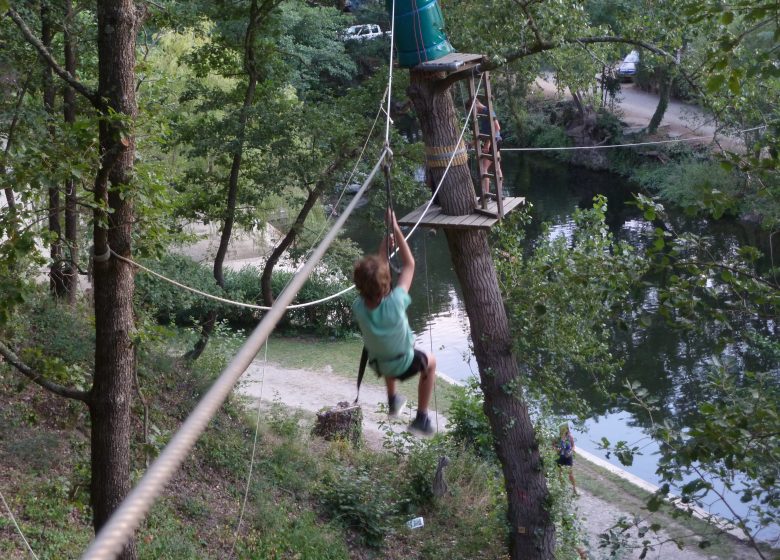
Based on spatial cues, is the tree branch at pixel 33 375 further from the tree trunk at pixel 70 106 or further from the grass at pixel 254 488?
the tree trunk at pixel 70 106

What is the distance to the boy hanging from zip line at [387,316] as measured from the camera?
14.8 ft

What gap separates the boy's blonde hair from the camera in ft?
14.7

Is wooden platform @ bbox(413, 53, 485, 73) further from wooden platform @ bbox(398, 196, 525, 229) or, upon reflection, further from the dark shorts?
the dark shorts

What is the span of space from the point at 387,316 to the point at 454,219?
4972 mm

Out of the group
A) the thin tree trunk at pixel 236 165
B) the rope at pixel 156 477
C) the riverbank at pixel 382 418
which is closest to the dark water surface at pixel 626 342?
the riverbank at pixel 382 418

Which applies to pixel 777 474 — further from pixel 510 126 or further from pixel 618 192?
pixel 510 126

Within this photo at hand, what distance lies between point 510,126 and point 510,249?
2306 centimetres

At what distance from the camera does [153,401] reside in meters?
11.6

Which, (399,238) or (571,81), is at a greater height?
(571,81)

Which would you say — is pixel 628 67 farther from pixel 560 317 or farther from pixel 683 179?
pixel 560 317

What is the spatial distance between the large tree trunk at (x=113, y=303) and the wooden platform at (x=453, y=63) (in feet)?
12.7

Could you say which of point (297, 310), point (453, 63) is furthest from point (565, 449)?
point (297, 310)

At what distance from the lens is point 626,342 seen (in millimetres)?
19312

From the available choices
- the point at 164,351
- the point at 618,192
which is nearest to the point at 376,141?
the point at 164,351
